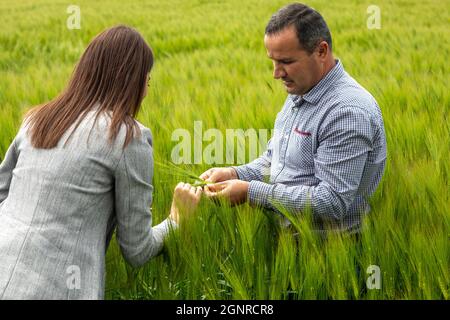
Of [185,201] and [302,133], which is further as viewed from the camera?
[302,133]

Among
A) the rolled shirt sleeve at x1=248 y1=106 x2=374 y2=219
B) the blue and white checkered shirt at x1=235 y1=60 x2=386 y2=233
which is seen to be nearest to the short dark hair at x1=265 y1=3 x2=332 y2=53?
the blue and white checkered shirt at x1=235 y1=60 x2=386 y2=233

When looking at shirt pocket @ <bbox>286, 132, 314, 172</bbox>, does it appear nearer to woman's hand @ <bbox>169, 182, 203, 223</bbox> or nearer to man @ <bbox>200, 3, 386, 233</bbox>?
man @ <bbox>200, 3, 386, 233</bbox>

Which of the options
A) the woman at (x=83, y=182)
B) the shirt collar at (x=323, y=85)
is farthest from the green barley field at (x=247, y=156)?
the shirt collar at (x=323, y=85)

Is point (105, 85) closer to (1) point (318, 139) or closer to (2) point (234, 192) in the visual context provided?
(2) point (234, 192)

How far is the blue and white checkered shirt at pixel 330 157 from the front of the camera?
1.80 m

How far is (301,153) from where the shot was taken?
1944 mm

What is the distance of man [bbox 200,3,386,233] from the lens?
181 cm

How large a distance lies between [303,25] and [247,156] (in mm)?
776

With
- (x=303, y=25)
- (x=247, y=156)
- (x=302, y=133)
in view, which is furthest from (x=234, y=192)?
(x=247, y=156)

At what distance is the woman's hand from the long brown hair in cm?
32

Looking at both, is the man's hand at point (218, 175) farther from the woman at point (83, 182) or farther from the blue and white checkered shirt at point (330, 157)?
the woman at point (83, 182)
